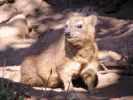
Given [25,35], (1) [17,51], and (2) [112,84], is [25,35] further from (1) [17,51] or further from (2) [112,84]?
(2) [112,84]

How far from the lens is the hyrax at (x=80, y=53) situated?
678 centimetres

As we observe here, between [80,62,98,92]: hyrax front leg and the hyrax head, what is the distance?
409 mm

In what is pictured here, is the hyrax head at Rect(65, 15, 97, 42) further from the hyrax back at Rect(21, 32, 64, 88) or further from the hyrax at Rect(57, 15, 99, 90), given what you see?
the hyrax back at Rect(21, 32, 64, 88)

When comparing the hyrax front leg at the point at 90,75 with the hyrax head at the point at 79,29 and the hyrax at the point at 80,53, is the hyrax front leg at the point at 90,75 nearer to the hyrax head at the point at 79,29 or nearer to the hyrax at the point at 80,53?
the hyrax at the point at 80,53

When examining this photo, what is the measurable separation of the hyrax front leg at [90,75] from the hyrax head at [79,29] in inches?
16.1

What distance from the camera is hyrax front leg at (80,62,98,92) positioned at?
6961mm

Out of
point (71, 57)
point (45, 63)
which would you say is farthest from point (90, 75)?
point (45, 63)

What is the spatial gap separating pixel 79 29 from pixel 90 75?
661 millimetres

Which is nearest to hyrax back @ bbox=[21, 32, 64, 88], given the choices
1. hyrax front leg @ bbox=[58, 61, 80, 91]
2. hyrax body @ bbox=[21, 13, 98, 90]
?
hyrax body @ bbox=[21, 13, 98, 90]

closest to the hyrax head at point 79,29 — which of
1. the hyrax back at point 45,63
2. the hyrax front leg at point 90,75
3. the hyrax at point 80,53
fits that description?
the hyrax at point 80,53

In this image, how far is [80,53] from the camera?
23.5ft

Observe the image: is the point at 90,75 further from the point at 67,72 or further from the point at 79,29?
the point at 79,29

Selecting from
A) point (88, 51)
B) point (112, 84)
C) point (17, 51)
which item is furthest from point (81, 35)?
point (17, 51)

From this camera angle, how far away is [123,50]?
8.34 meters
